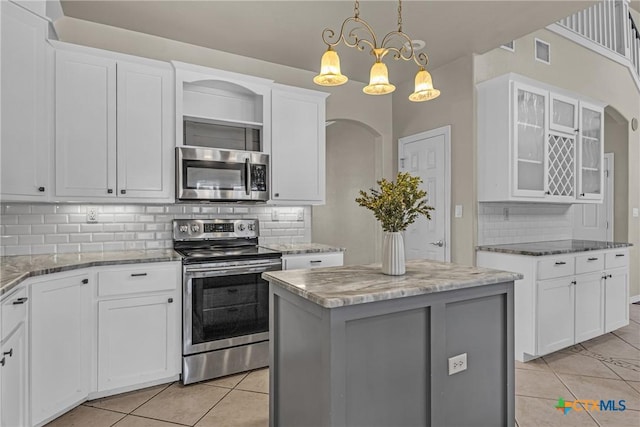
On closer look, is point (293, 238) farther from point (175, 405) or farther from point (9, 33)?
point (9, 33)

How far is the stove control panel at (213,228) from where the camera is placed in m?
3.36

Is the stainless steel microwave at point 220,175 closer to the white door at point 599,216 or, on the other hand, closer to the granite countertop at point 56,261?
the granite countertop at point 56,261

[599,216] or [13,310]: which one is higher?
[599,216]

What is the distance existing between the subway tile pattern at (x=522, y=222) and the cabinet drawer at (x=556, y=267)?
0.65 meters

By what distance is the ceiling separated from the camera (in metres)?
2.87

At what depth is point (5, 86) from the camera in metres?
2.32

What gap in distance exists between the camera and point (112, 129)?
113 inches

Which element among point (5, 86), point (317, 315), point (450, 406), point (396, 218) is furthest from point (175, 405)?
point (5, 86)

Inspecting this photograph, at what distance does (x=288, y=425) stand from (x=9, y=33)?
2767 millimetres

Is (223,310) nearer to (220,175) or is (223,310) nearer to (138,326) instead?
(138,326)

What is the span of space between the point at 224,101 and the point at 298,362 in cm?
255

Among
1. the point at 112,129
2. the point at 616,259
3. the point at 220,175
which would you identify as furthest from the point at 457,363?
the point at 616,259

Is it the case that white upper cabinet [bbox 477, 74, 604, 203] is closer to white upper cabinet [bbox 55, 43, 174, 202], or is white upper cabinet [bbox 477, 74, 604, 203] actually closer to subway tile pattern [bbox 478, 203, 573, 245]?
subway tile pattern [bbox 478, 203, 573, 245]

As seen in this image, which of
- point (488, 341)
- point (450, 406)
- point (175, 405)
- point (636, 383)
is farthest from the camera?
point (636, 383)
